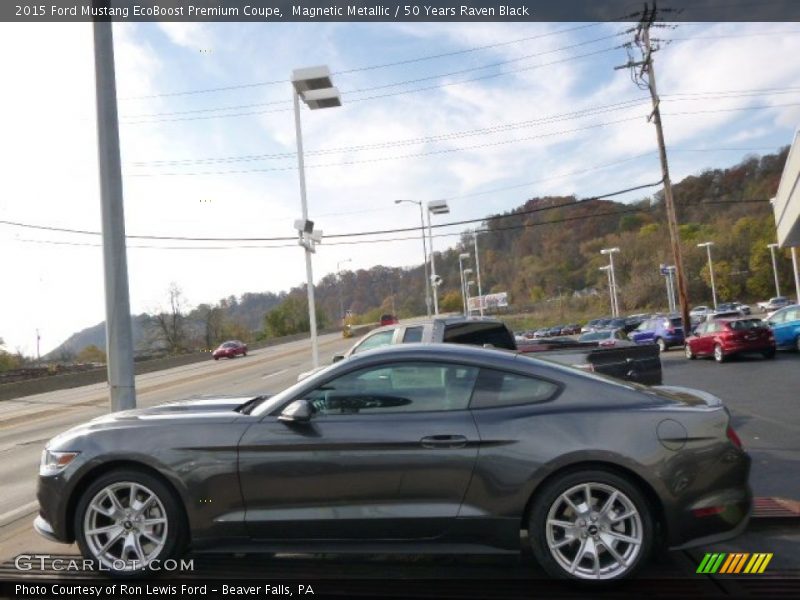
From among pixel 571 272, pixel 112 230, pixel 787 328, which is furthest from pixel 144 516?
pixel 571 272

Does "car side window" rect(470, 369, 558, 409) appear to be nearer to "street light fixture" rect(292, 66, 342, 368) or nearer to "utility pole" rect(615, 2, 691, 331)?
"street light fixture" rect(292, 66, 342, 368)

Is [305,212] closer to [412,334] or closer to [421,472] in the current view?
[412,334]

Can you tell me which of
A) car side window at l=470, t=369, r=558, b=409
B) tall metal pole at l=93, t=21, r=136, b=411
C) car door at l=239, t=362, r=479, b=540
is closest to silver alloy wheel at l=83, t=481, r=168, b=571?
car door at l=239, t=362, r=479, b=540

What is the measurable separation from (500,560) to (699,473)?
4.68ft

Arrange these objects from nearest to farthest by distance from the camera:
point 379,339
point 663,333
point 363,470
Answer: point 363,470 < point 379,339 < point 663,333

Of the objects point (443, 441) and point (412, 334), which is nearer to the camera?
point (443, 441)

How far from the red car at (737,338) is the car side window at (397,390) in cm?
1778

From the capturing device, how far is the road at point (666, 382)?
4363 mm

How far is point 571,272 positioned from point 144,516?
10383cm

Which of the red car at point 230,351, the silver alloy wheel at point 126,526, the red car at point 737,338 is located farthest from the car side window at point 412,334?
the red car at point 230,351

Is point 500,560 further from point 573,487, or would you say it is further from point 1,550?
point 1,550

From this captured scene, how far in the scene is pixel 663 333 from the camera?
2925 centimetres

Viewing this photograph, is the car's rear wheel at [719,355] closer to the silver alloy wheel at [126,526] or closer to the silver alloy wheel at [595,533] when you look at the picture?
the silver alloy wheel at [595,533]

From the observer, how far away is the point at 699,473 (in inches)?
155
